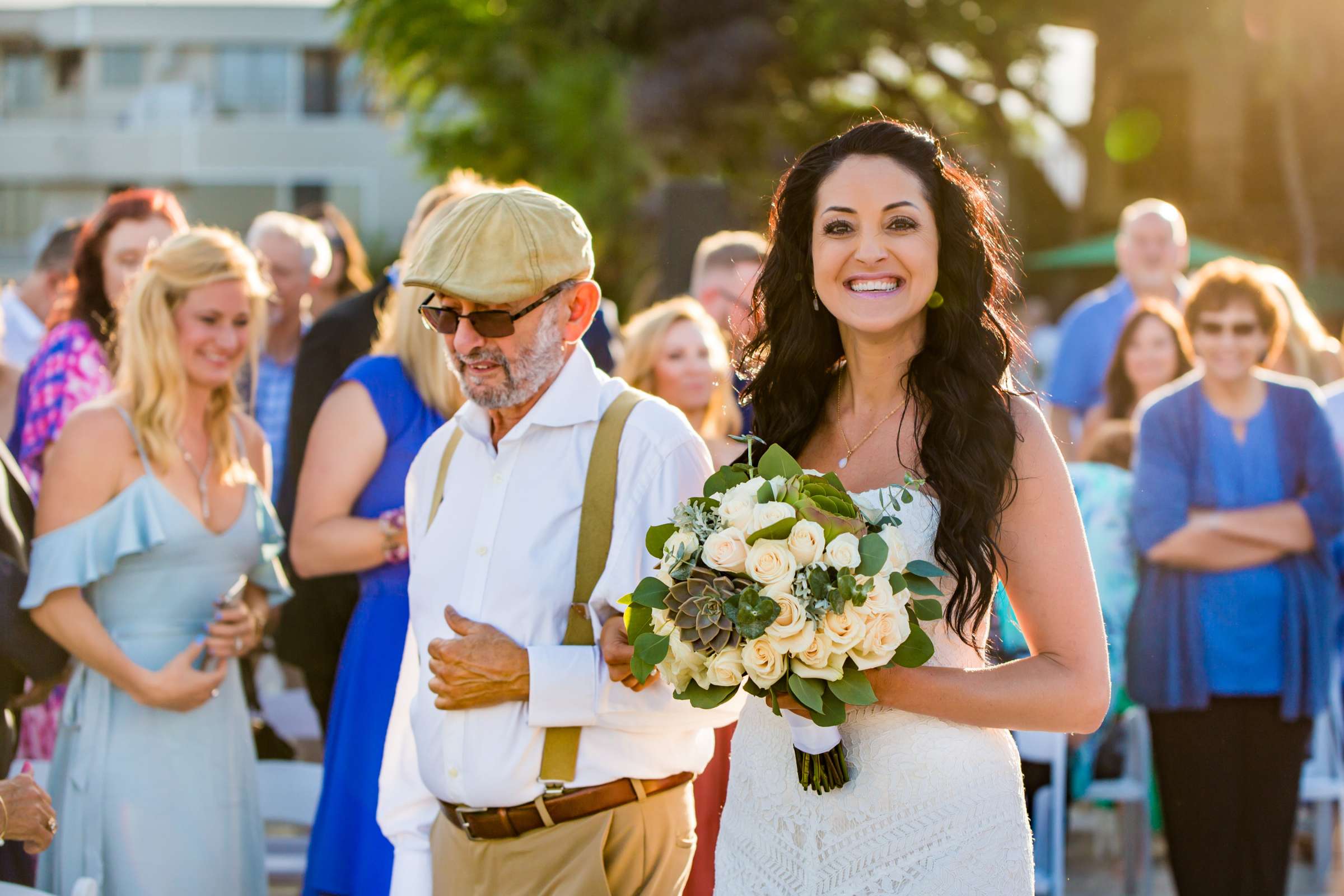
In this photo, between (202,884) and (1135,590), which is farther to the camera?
(1135,590)

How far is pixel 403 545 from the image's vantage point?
409 cm

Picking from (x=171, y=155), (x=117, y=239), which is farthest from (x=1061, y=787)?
(x=171, y=155)

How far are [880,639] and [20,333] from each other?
5963 millimetres

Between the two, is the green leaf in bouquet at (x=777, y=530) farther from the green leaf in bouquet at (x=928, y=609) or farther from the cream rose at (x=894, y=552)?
the green leaf in bouquet at (x=928, y=609)

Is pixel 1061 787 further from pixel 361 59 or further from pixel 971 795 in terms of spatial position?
pixel 361 59

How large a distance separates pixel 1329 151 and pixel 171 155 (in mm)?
32036

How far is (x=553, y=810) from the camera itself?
2.99 metres

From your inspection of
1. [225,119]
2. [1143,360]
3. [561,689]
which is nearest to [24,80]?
[225,119]

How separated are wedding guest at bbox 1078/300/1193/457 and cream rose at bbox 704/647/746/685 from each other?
4486 mm

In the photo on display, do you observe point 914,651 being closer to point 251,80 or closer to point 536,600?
point 536,600

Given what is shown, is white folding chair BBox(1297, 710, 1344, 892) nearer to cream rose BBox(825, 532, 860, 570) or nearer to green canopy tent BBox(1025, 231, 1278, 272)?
cream rose BBox(825, 532, 860, 570)

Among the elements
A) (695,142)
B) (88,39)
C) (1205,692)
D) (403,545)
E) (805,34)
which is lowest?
(1205,692)

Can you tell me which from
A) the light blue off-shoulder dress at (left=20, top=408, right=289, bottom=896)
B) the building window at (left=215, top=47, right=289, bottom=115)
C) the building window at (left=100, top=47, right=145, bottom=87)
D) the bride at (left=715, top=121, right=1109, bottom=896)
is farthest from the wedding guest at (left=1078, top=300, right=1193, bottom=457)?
the building window at (left=100, top=47, right=145, bottom=87)

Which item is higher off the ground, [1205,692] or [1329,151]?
[1329,151]
